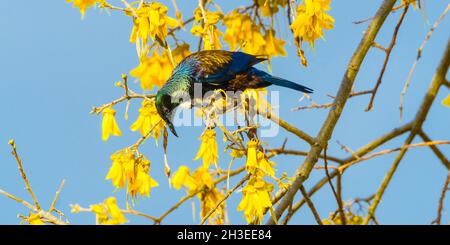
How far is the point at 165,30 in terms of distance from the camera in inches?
97.0

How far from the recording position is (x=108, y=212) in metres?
2.11

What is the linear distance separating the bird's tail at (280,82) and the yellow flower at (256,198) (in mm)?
829

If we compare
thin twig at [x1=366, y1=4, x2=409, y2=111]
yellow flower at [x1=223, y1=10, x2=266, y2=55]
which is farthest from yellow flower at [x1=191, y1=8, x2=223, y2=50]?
thin twig at [x1=366, y1=4, x2=409, y2=111]

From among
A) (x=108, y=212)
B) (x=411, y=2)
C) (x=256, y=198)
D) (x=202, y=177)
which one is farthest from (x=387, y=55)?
(x=108, y=212)

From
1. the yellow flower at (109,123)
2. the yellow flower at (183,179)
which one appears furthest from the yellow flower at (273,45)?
the yellow flower at (109,123)

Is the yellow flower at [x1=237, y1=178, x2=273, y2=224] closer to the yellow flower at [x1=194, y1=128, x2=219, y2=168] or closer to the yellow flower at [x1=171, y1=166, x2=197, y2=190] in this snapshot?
the yellow flower at [x1=194, y1=128, x2=219, y2=168]

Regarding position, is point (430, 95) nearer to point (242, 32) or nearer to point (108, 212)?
point (242, 32)

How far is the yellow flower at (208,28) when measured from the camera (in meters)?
2.56

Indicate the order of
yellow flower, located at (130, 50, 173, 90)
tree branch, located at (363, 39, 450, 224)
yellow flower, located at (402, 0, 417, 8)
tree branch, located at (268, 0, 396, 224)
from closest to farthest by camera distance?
tree branch, located at (268, 0, 396, 224)
yellow flower, located at (130, 50, 173, 90)
yellow flower, located at (402, 0, 417, 8)
tree branch, located at (363, 39, 450, 224)

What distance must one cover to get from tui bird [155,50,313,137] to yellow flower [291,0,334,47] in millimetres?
199

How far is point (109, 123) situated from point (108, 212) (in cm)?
39

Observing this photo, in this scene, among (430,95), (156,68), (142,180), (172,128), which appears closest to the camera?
(142,180)

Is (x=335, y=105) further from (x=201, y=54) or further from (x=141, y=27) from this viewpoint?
(x=141, y=27)

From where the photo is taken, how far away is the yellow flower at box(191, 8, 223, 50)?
2562 millimetres
